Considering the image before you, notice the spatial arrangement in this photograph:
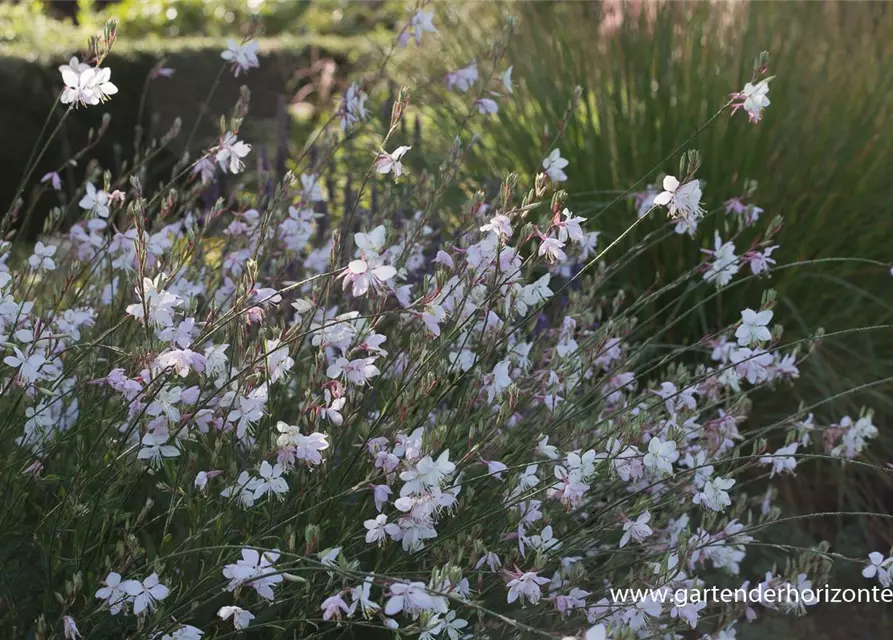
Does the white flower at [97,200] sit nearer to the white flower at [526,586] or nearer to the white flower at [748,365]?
the white flower at [526,586]

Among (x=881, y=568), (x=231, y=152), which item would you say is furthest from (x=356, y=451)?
(x=881, y=568)

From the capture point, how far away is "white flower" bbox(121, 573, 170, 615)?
1588 mm

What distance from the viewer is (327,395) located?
1.77 meters

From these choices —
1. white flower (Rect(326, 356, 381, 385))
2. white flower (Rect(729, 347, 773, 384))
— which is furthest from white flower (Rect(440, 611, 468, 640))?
white flower (Rect(729, 347, 773, 384))

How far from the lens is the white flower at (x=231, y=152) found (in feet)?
6.48

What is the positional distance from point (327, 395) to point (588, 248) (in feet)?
3.19

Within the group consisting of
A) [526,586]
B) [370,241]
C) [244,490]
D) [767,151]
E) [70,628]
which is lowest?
[70,628]

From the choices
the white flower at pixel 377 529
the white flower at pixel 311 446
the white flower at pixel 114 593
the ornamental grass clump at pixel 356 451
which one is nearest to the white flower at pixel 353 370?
the ornamental grass clump at pixel 356 451

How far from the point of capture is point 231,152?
6.60 ft

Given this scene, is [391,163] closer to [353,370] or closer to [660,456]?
[353,370]

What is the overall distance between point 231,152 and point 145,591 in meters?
0.83

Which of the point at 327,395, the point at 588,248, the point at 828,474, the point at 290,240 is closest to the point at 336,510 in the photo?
the point at 327,395

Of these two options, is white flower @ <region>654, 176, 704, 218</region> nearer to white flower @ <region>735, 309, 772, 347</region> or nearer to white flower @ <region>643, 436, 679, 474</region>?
white flower @ <region>735, 309, 772, 347</region>

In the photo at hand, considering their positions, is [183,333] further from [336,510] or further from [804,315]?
[804,315]
